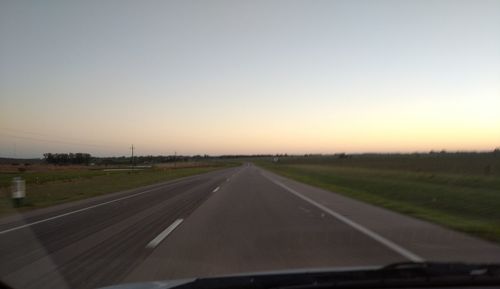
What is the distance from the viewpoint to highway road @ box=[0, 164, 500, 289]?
741cm

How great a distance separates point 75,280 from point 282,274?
3.25m

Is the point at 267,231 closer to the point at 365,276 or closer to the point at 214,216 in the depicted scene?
the point at 214,216

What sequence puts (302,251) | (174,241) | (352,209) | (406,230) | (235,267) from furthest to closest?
1. (352,209)
2. (406,230)
3. (174,241)
4. (302,251)
5. (235,267)

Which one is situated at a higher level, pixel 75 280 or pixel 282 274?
pixel 282 274

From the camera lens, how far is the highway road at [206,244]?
292 inches

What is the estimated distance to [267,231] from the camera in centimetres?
1127

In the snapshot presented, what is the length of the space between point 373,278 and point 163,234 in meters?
7.20

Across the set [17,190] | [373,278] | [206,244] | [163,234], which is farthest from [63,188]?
[373,278]

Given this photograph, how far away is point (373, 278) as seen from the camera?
444 centimetres

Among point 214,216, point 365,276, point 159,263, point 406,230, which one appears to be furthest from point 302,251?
point 214,216

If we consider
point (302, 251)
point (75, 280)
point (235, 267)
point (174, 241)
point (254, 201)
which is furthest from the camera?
point (254, 201)

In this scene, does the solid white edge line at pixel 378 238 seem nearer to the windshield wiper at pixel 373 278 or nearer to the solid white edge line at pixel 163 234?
the windshield wiper at pixel 373 278

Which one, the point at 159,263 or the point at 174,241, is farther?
the point at 174,241

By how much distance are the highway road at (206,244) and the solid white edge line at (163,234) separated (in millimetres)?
21
